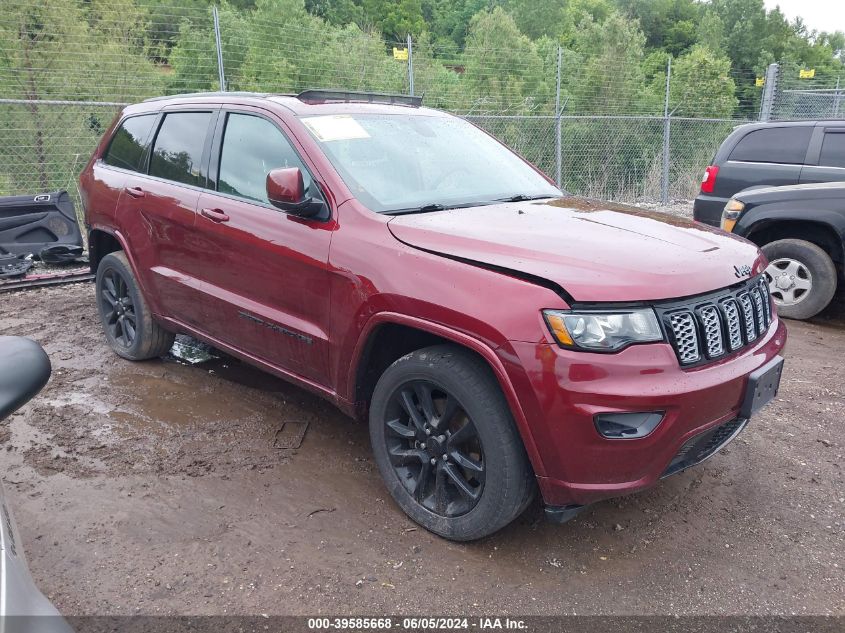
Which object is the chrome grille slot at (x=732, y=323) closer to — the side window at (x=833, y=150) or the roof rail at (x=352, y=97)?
the roof rail at (x=352, y=97)

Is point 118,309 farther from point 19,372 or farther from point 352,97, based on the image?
point 19,372

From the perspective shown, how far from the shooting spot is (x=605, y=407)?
229 cm

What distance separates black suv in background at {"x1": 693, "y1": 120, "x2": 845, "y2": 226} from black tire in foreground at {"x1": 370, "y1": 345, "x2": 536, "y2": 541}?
5.64 meters

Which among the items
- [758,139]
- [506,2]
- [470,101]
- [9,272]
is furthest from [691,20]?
[9,272]

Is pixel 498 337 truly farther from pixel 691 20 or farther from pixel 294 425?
pixel 691 20

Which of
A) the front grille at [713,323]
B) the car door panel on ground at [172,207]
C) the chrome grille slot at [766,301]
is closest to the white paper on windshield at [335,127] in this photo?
the car door panel on ground at [172,207]

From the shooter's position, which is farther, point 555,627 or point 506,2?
point 506,2

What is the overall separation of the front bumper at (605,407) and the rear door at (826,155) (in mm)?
5446

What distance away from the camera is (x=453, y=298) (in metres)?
2.54

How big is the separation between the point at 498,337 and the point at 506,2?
53583 mm

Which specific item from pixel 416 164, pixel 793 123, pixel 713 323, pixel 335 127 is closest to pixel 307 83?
pixel 793 123

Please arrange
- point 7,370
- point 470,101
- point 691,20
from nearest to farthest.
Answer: point 7,370, point 470,101, point 691,20

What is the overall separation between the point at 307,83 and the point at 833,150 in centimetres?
1006

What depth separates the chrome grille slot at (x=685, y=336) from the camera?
7.84 ft
